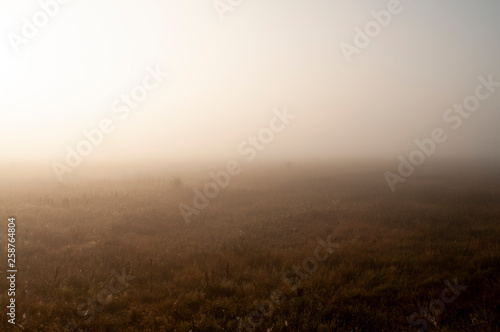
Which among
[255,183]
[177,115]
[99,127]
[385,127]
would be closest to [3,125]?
[99,127]

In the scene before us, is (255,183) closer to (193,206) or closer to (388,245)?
(193,206)

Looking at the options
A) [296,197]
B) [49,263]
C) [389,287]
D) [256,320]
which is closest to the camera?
[256,320]

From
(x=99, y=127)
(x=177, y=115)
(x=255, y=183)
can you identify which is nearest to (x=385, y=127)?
(x=177, y=115)

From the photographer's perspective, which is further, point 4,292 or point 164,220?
point 164,220

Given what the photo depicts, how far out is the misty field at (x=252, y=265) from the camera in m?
5.25

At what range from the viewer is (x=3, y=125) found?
301ft

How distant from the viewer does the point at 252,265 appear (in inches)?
321

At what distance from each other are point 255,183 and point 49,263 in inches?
687

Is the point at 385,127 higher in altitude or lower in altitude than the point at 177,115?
lower

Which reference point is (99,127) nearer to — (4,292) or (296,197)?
(296,197)

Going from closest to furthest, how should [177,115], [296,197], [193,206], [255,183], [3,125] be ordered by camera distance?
[193,206], [296,197], [255,183], [3,125], [177,115]

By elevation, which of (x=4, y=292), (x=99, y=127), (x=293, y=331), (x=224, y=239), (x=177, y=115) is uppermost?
(x=177, y=115)

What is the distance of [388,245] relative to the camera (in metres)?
9.59

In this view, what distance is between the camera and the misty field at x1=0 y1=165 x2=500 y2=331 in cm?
525
